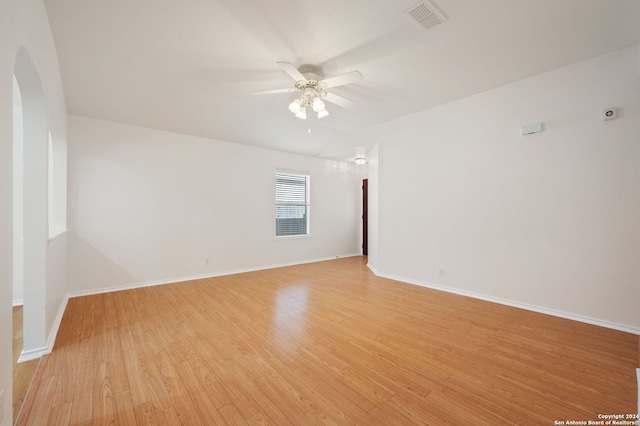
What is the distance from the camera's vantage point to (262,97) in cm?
364

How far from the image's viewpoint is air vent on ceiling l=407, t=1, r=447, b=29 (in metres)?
2.06

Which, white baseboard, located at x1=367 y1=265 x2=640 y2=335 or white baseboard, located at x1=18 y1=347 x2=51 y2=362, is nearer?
white baseboard, located at x1=18 y1=347 x2=51 y2=362

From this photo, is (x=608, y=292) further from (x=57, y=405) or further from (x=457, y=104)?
(x=57, y=405)

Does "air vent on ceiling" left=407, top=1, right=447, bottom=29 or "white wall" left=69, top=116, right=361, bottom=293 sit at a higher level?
"air vent on ceiling" left=407, top=1, right=447, bottom=29

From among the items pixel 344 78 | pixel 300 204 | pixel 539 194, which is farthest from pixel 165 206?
pixel 539 194

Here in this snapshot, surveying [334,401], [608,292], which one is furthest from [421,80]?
[334,401]

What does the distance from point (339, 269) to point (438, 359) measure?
3.36 meters

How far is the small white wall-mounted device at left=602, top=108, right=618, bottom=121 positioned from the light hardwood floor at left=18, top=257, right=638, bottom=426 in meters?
2.20

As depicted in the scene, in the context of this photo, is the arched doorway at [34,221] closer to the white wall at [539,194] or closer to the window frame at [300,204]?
the window frame at [300,204]

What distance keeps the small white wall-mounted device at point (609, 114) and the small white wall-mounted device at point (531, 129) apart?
511mm

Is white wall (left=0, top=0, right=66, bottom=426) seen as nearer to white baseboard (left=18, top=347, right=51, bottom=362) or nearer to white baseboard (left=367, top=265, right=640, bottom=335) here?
white baseboard (left=18, top=347, right=51, bottom=362)

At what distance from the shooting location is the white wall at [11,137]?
1.14 metres

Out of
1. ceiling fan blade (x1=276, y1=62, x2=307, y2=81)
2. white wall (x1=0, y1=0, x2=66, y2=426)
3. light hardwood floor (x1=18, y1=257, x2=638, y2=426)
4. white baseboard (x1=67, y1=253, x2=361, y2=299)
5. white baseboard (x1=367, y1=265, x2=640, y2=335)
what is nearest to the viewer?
white wall (x1=0, y1=0, x2=66, y2=426)

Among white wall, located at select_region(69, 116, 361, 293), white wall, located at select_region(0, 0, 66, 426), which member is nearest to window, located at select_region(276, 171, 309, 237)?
white wall, located at select_region(69, 116, 361, 293)
